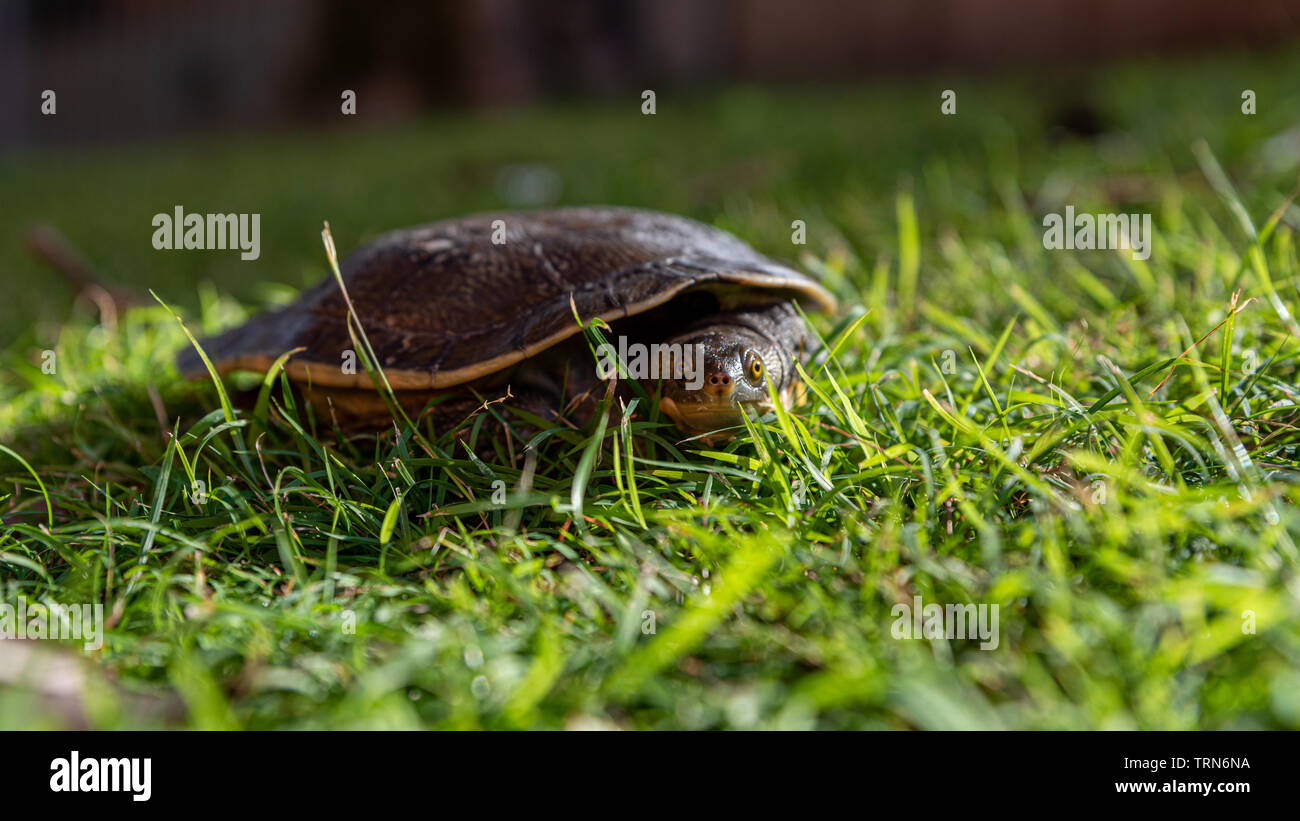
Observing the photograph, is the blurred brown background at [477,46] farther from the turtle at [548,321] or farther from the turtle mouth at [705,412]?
the turtle mouth at [705,412]

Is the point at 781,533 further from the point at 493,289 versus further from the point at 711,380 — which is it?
the point at 493,289

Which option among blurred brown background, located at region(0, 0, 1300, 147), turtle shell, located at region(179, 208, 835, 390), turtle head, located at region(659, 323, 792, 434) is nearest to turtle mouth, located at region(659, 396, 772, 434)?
turtle head, located at region(659, 323, 792, 434)

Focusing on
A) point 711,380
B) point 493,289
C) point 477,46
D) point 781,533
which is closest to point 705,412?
point 711,380

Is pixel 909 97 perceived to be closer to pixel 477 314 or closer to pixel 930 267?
pixel 930 267

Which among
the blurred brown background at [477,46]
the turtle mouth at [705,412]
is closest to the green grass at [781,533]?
the turtle mouth at [705,412]

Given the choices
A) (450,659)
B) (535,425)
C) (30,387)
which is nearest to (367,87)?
(30,387)

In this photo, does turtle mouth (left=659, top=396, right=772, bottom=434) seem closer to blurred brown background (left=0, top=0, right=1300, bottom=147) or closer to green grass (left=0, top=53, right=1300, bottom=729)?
green grass (left=0, top=53, right=1300, bottom=729)

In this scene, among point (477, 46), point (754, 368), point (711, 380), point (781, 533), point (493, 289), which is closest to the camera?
point (781, 533)

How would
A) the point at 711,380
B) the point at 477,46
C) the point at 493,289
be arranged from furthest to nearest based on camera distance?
1. the point at 477,46
2. the point at 493,289
3. the point at 711,380
